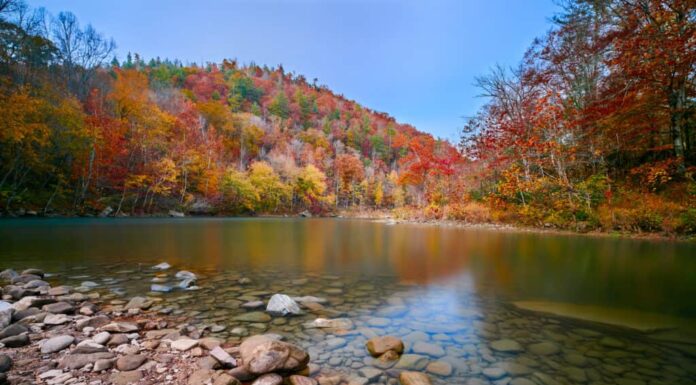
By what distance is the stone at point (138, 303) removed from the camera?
3.84 metres

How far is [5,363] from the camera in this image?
85.9 inches

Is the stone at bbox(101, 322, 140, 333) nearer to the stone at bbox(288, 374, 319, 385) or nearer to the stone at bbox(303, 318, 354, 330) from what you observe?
the stone at bbox(303, 318, 354, 330)

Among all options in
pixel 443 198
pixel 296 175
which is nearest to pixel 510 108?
pixel 443 198

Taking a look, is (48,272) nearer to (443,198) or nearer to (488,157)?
(488,157)

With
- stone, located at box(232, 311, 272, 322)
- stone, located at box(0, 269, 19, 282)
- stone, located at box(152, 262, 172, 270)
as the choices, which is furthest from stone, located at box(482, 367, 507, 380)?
stone, located at box(0, 269, 19, 282)

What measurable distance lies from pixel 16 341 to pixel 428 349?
11.5 ft

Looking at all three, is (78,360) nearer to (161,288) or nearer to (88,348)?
(88,348)

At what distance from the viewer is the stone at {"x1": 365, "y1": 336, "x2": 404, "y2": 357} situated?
2.79 metres

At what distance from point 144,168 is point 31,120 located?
10.3 meters

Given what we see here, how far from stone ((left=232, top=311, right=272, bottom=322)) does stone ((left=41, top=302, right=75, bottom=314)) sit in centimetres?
182

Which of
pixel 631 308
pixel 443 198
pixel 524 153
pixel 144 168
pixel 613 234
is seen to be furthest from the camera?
pixel 144 168

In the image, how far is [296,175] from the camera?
1977 inches

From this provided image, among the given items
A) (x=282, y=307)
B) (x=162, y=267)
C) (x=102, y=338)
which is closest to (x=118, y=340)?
(x=102, y=338)

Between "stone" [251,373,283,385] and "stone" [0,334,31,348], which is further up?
"stone" [0,334,31,348]
